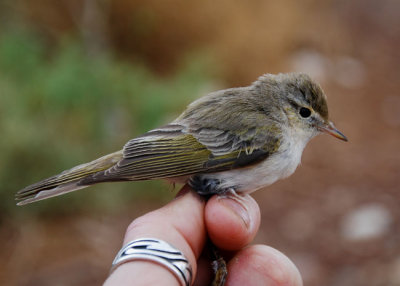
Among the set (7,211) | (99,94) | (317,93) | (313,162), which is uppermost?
(317,93)

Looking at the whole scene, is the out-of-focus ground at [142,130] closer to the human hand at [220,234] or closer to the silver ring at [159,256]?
the human hand at [220,234]

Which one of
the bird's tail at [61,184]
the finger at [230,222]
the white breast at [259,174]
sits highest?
the bird's tail at [61,184]

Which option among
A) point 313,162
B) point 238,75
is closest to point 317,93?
point 313,162

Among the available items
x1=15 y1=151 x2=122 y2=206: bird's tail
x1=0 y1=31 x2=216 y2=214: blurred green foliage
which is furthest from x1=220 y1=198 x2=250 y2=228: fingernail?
x1=0 y1=31 x2=216 y2=214: blurred green foliage

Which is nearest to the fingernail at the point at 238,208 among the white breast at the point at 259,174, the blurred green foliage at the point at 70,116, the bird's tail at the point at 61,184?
the white breast at the point at 259,174

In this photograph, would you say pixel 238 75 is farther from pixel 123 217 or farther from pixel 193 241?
pixel 193 241

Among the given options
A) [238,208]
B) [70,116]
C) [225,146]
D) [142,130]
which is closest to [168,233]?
[238,208]
